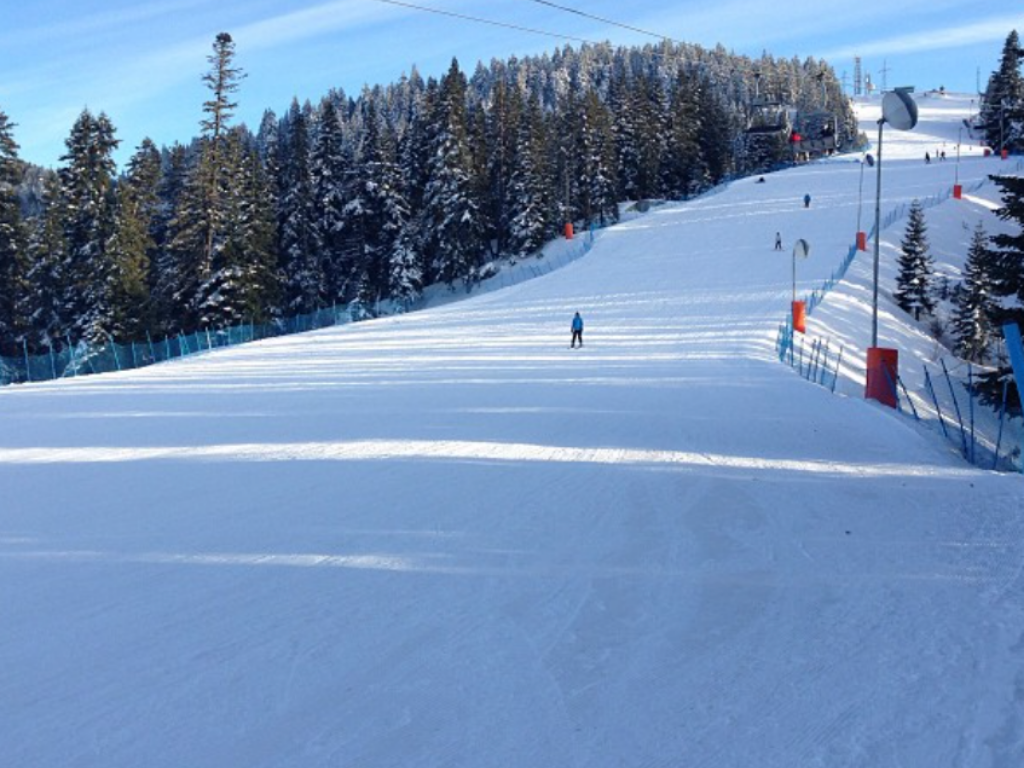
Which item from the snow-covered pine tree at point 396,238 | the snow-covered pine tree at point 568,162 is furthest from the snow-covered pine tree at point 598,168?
the snow-covered pine tree at point 396,238

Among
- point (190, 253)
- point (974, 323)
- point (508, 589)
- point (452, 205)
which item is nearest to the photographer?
point (508, 589)

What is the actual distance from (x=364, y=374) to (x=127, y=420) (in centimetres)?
704

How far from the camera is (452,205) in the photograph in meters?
60.2

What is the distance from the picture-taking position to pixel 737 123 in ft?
405

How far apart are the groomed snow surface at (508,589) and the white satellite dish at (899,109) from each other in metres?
5.85

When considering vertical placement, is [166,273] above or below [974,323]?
above

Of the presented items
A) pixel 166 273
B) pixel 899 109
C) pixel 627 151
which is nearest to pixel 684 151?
pixel 627 151

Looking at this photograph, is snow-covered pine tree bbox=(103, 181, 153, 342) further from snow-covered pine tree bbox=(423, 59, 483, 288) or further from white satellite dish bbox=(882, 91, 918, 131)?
white satellite dish bbox=(882, 91, 918, 131)

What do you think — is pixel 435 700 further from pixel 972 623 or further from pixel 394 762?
pixel 972 623

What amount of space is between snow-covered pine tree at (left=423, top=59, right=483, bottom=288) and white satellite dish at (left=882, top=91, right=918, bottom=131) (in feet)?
148

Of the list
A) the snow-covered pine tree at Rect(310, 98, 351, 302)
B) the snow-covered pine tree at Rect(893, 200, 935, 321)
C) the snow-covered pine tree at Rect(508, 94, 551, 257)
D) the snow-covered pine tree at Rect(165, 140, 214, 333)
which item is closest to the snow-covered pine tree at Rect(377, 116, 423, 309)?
the snow-covered pine tree at Rect(310, 98, 351, 302)

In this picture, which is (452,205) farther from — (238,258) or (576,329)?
(576,329)

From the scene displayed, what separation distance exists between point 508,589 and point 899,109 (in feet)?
47.3

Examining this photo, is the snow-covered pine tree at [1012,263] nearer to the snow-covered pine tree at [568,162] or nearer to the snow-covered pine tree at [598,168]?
the snow-covered pine tree at [568,162]
